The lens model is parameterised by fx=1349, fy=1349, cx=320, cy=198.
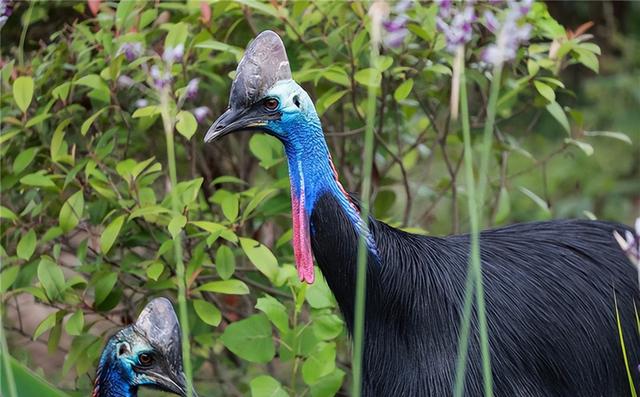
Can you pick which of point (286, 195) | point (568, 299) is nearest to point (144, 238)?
point (286, 195)

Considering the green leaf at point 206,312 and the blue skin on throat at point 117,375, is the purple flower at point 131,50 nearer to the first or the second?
the green leaf at point 206,312

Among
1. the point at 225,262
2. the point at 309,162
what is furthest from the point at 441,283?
the point at 225,262

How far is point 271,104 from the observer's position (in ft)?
10.1

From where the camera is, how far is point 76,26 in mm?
3975

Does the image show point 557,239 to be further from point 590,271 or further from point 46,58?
point 46,58

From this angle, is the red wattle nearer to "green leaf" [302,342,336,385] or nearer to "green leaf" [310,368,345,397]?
"green leaf" [302,342,336,385]

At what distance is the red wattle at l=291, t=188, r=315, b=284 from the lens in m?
3.12

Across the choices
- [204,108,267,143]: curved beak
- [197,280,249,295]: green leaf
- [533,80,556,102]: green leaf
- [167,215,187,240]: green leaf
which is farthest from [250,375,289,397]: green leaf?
[533,80,556,102]: green leaf

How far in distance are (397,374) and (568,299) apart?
516 mm

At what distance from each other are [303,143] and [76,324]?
3.23 feet

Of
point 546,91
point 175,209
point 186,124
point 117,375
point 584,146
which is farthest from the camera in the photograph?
point 584,146

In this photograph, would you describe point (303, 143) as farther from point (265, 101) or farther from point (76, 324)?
point (76, 324)

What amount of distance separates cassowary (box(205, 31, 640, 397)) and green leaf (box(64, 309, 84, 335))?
2.62 ft

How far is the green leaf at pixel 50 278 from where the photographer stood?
3.65 m
